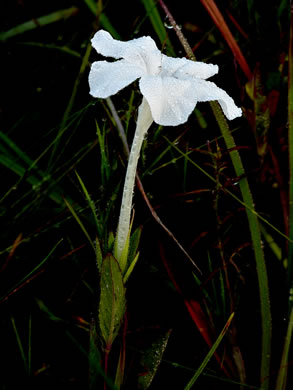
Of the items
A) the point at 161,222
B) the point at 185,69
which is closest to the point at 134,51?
the point at 185,69

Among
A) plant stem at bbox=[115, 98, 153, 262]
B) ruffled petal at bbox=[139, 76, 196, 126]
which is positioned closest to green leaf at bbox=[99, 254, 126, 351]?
plant stem at bbox=[115, 98, 153, 262]

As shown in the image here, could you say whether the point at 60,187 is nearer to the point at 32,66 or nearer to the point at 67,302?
the point at 67,302

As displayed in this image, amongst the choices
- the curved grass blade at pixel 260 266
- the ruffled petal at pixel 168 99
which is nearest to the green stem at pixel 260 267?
the curved grass blade at pixel 260 266

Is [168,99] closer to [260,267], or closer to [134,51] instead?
[134,51]

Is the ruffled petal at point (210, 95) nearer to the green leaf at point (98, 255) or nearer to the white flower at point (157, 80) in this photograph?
the white flower at point (157, 80)

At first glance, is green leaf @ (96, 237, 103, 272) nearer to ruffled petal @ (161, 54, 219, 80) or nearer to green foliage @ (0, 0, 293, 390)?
green foliage @ (0, 0, 293, 390)

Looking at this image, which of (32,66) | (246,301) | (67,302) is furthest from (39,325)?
(32,66)

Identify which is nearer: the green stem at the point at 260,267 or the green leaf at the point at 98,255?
the green leaf at the point at 98,255
